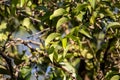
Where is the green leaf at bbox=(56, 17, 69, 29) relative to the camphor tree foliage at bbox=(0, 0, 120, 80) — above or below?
above

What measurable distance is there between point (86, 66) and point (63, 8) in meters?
1.19

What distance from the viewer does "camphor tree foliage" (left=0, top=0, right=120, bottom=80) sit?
205cm

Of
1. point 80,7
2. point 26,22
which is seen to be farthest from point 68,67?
point 26,22

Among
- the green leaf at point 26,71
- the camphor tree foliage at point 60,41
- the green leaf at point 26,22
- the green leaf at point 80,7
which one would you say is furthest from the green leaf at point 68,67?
the green leaf at point 26,22

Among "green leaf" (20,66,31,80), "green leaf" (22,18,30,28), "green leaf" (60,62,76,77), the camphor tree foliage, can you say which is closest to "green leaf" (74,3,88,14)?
the camphor tree foliage

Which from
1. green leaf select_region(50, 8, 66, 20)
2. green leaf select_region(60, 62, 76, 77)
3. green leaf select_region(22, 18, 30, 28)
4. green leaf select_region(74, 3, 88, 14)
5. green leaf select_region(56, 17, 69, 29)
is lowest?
green leaf select_region(60, 62, 76, 77)

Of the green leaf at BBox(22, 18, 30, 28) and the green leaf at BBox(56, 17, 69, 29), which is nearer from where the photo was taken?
the green leaf at BBox(56, 17, 69, 29)

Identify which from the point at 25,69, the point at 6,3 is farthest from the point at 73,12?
the point at 6,3

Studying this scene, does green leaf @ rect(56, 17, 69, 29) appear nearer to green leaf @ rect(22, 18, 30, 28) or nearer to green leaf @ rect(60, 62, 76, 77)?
green leaf @ rect(60, 62, 76, 77)

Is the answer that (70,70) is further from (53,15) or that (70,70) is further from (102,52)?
(102,52)

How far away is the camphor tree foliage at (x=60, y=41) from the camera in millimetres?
2049

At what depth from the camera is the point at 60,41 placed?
198 centimetres

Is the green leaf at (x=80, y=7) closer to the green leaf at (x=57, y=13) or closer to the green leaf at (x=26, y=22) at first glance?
the green leaf at (x=57, y=13)

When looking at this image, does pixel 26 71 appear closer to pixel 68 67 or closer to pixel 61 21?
pixel 68 67
